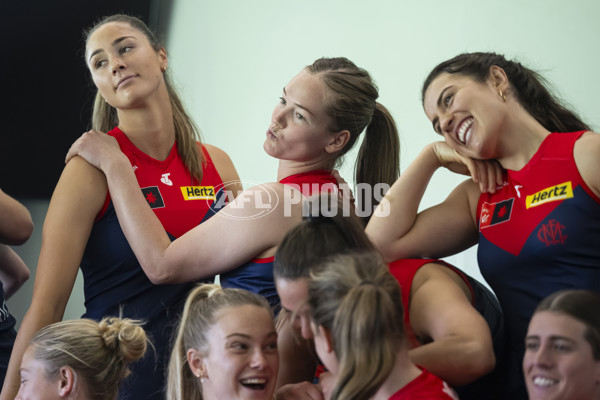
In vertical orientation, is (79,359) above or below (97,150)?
below

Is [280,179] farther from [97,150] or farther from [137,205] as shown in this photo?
[97,150]

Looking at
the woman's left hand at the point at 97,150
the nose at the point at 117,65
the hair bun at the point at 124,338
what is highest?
the nose at the point at 117,65

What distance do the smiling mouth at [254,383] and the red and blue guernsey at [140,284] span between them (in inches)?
15.8

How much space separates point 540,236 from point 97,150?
38.2 inches

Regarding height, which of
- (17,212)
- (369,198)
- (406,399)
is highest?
(17,212)

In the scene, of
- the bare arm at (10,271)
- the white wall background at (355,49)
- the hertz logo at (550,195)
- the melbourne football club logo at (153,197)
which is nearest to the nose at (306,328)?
the hertz logo at (550,195)

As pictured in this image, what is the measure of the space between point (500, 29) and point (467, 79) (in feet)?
3.35

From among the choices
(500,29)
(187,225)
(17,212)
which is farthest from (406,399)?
(500,29)

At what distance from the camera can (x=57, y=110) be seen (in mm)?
3484

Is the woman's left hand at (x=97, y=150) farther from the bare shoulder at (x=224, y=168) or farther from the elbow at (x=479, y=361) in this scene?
the elbow at (x=479, y=361)

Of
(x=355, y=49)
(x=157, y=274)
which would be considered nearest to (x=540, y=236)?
(x=157, y=274)

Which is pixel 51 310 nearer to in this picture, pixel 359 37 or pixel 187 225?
pixel 187 225

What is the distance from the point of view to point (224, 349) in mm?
1319

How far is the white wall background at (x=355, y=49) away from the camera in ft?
7.33
